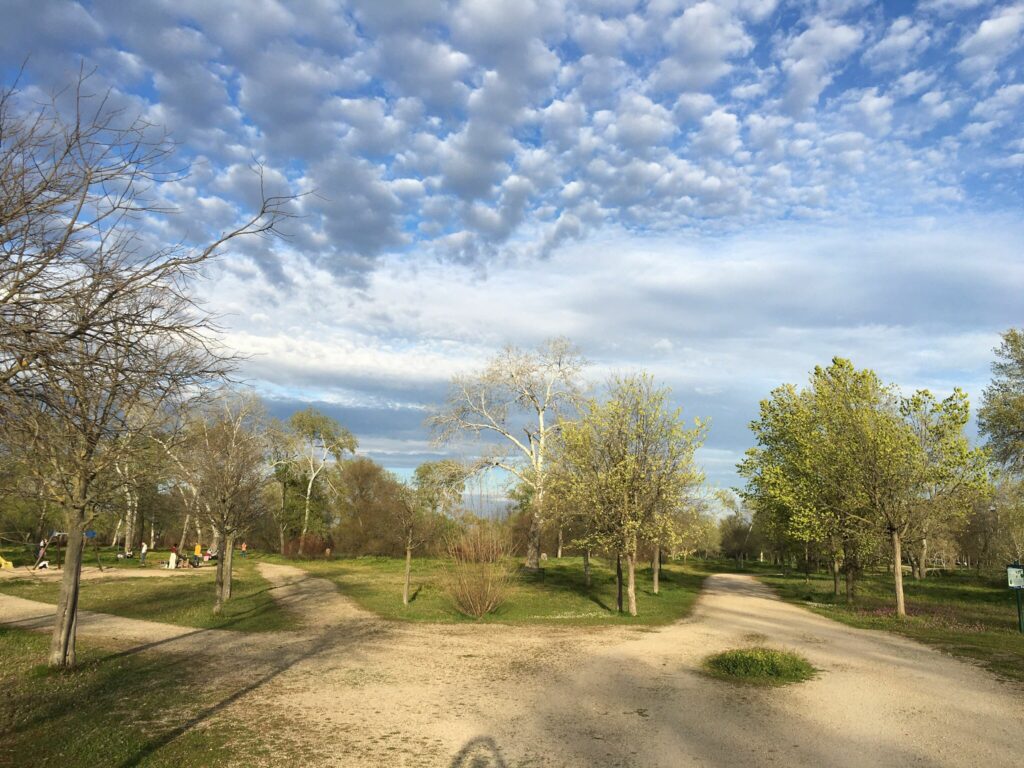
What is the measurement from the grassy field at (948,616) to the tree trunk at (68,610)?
16147mm

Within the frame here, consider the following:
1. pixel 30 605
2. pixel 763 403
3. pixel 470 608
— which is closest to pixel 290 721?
pixel 470 608

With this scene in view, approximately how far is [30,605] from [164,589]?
5601 millimetres

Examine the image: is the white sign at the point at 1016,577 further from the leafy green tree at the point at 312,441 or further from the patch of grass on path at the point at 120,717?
the leafy green tree at the point at 312,441

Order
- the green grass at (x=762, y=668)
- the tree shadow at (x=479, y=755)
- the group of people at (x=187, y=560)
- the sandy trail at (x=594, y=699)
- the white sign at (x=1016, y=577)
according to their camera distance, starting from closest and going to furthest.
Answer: the tree shadow at (x=479, y=755) → the sandy trail at (x=594, y=699) → the green grass at (x=762, y=668) → the white sign at (x=1016, y=577) → the group of people at (x=187, y=560)

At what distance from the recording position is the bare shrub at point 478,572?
18.5m

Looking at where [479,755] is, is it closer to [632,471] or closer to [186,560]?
[632,471]

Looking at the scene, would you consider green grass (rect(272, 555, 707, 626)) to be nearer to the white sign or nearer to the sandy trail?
the sandy trail

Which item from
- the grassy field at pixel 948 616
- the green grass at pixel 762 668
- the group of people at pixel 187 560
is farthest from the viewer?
the group of people at pixel 187 560

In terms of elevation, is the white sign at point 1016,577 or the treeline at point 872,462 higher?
the treeline at point 872,462

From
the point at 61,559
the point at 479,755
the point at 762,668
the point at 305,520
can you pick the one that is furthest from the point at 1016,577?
the point at 305,520

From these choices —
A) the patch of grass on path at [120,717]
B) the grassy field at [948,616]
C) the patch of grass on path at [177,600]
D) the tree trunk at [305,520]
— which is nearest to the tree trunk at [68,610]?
the patch of grass on path at [120,717]

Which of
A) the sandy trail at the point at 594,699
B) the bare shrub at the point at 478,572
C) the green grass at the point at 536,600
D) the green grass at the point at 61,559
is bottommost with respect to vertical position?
the green grass at the point at 61,559

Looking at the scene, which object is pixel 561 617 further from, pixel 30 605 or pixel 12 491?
pixel 30 605

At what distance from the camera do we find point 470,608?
18.9 m
